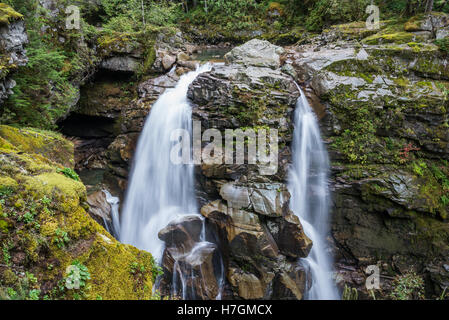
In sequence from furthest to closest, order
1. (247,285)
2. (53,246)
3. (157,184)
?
(157,184), (247,285), (53,246)

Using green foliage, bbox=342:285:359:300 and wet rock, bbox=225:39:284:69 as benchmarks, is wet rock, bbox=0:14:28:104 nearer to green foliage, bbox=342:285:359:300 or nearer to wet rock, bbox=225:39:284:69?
wet rock, bbox=225:39:284:69

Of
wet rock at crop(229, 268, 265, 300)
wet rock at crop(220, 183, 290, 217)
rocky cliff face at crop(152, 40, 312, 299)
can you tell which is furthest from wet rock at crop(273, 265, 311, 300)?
wet rock at crop(220, 183, 290, 217)

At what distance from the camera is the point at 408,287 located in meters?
7.68

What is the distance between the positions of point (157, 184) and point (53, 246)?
6.01 m

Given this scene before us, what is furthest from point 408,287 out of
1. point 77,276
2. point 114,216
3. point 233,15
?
point 233,15

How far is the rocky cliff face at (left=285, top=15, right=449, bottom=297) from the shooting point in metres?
7.71

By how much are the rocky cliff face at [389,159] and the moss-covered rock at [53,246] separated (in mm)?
7488

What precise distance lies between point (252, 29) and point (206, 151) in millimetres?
13674

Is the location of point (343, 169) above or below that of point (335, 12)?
below

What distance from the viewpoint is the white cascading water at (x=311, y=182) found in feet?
27.1

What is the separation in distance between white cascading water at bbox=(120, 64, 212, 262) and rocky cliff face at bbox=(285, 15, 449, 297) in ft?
17.5

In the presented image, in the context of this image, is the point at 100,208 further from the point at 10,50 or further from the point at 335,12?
the point at 335,12
